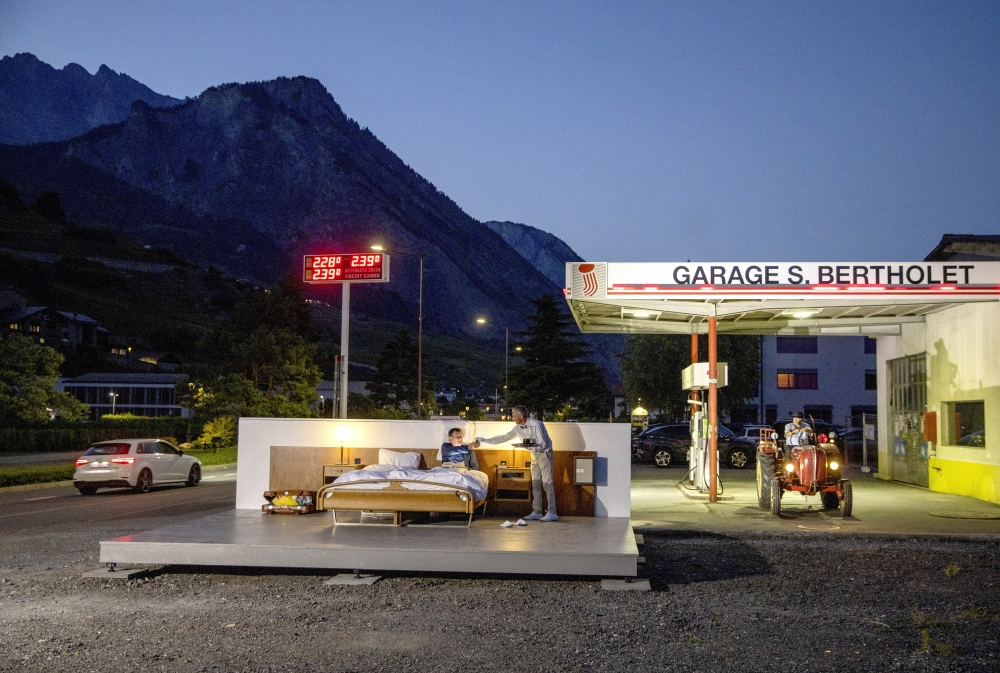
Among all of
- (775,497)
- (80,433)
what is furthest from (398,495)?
(80,433)

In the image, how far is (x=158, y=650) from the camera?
6844 mm

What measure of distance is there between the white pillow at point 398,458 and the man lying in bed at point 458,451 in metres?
0.42

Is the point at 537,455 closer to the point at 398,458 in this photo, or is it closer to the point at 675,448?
the point at 398,458

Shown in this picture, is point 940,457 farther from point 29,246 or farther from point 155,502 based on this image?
point 29,246

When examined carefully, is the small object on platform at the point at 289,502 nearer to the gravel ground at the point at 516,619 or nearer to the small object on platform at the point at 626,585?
the gravel ground at the point at 516,619

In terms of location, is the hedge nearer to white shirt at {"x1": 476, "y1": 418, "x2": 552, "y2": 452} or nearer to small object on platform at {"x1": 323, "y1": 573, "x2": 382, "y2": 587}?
white shirt at {"x1": 476, "y1": 418, "x2": 552, "y2": 452}

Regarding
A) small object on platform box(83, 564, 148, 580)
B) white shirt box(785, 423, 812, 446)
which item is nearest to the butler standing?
small object on platform box(83, 564, 148, 580)

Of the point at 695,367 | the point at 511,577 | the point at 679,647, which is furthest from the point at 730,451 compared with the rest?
the point at 679,647

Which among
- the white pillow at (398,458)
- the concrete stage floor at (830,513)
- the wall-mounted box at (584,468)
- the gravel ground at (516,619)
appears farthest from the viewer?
the concrete stage floor at (830,513)

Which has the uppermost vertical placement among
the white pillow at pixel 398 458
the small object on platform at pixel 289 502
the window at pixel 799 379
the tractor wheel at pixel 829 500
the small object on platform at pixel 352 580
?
the window at pixel 799 379

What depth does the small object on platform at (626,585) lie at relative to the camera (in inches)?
368

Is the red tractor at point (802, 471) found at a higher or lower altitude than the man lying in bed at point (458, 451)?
lower

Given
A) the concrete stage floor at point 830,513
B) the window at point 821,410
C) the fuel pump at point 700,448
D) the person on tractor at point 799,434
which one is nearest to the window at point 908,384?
the concrete stage floor at point 830,513

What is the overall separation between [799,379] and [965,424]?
4641cm
